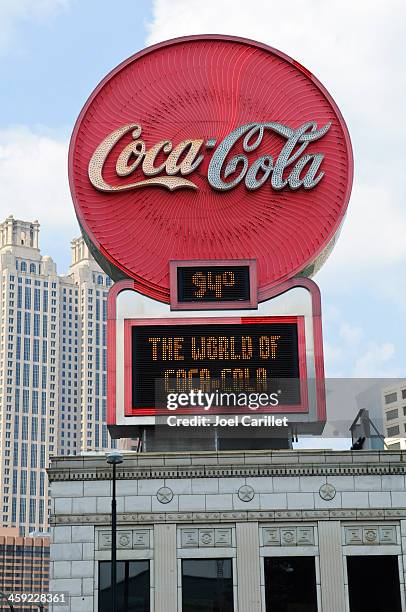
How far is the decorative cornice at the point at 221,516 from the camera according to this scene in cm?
4147

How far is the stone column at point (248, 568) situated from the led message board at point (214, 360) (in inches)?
208

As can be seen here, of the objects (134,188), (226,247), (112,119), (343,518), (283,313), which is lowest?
(343,518)

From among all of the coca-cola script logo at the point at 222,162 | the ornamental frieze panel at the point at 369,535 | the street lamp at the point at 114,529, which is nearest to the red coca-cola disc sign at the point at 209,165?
the coca-cola script logo at the point at 222,162

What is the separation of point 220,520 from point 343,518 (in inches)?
182

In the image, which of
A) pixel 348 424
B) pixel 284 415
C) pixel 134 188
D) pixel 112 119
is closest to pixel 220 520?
pixel 284 415

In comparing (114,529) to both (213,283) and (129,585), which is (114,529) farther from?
(213,283)

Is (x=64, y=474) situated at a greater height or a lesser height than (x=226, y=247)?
lesser

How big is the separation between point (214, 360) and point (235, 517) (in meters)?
6.60

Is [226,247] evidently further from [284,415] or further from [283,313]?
[284,415]

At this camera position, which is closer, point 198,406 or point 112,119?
point 198,406

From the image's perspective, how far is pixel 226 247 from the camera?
48.5 m

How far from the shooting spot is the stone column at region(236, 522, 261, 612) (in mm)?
40312

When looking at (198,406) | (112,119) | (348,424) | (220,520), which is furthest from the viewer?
(112,119)

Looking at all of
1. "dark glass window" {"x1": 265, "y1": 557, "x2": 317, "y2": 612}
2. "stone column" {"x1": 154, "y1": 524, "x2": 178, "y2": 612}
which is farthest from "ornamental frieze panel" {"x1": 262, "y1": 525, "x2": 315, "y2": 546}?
"stone column" {"x1": 154, "y1": 524, "x2": 178, "y2": 612}
